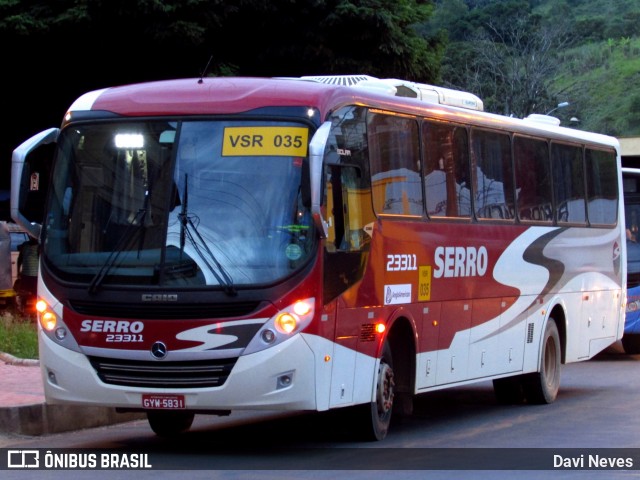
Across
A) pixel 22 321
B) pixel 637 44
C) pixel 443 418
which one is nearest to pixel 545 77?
pixel 22 321

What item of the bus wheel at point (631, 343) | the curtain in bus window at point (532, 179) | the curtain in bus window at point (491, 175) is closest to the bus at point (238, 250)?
the curtain in bus window at point (491, 175)

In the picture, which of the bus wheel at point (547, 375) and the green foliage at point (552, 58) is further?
the green foliage at point (552, 58)

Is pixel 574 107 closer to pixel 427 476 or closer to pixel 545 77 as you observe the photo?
pixel 545 77

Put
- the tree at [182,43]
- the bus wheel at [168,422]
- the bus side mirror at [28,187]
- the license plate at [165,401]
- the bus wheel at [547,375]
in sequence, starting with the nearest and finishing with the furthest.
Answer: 1. the license plate at [165,401]
2. the bus side mirror at [28,187]
3. the bus wheel at [168,422]
4. the bus wheel at [547,375]
5. the tree at [182,43]

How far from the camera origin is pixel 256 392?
9461 millimetres

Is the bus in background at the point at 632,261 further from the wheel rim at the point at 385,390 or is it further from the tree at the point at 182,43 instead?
the wheel rim at the point at 385,390

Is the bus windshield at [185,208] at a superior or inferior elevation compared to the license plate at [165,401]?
superior

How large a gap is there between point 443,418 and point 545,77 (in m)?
54.2

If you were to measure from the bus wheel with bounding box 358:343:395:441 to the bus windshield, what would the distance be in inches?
69.1

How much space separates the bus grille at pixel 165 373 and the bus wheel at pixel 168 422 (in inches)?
61.6

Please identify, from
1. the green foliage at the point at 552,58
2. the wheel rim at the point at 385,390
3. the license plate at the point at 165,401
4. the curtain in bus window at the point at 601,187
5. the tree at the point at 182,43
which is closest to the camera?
the license plate at the point at 165,401

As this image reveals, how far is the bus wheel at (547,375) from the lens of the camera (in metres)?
14.8

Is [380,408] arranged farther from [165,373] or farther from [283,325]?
[165,373]

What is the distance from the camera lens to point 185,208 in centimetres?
977
